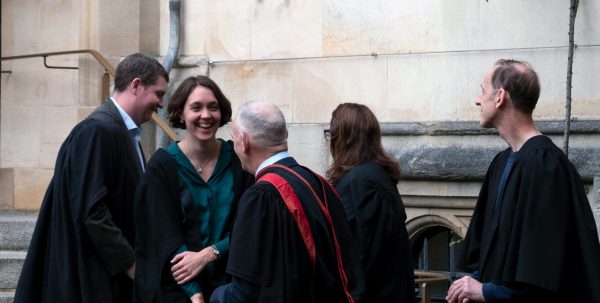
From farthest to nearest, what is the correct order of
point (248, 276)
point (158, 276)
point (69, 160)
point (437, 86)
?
point (437, 86) → point (69, 160) → point (158, 276) → point (248, 276)

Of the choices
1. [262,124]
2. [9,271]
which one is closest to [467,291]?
[262,124]

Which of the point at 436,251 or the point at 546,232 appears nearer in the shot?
the point at 546,232

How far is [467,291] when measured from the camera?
4.89 m

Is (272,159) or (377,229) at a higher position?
(272,159)

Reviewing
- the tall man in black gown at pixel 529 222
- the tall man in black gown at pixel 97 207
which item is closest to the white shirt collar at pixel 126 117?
the tall man in black gown at pixel 97 207

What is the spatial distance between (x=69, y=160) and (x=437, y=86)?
3.27 metres

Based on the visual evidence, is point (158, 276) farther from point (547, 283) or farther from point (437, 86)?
point (437, 86)

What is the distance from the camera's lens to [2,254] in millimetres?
8578

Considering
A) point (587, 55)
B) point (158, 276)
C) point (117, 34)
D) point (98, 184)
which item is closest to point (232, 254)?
point (158, 276)

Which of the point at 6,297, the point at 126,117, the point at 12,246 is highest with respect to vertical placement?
the point at 126,117

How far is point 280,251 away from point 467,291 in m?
0.86

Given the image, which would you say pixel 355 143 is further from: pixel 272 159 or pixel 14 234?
pixel 14 234

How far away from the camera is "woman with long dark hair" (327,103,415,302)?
6.02m

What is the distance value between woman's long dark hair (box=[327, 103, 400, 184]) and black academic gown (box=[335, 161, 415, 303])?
0.23 feet
